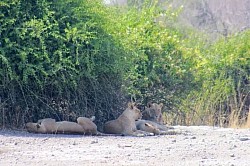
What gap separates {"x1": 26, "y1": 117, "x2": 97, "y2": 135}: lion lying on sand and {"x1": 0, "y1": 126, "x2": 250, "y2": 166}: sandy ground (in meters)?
0.21

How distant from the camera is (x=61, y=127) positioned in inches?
466

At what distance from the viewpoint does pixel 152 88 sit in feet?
54.2

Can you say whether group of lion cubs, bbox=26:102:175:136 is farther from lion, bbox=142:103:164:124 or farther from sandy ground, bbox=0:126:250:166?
lion, bbox=142:103:164:124

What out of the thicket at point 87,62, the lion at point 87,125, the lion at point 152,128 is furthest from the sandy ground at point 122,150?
the thicket at point 87,62

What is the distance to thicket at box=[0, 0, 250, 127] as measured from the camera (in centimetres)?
1203

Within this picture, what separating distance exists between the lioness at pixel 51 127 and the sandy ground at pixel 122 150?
18 cm

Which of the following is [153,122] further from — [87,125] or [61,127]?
[61,127]

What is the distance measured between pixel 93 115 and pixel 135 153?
4.14 m

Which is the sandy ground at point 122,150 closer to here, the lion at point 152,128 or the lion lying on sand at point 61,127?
the lion lying on sand at point 61,127

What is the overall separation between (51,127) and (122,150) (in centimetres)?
254

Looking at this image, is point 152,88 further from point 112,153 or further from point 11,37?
point 112,153

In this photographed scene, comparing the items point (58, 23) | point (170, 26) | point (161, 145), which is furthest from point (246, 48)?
point (161, 145)

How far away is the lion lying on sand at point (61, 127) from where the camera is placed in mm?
11812

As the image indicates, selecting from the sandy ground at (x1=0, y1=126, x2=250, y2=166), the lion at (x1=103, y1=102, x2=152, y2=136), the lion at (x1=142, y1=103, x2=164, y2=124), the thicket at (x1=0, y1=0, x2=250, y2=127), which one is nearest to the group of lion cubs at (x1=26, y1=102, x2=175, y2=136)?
the lion at (x1=103, y1=102, x2=152, y2=136)
